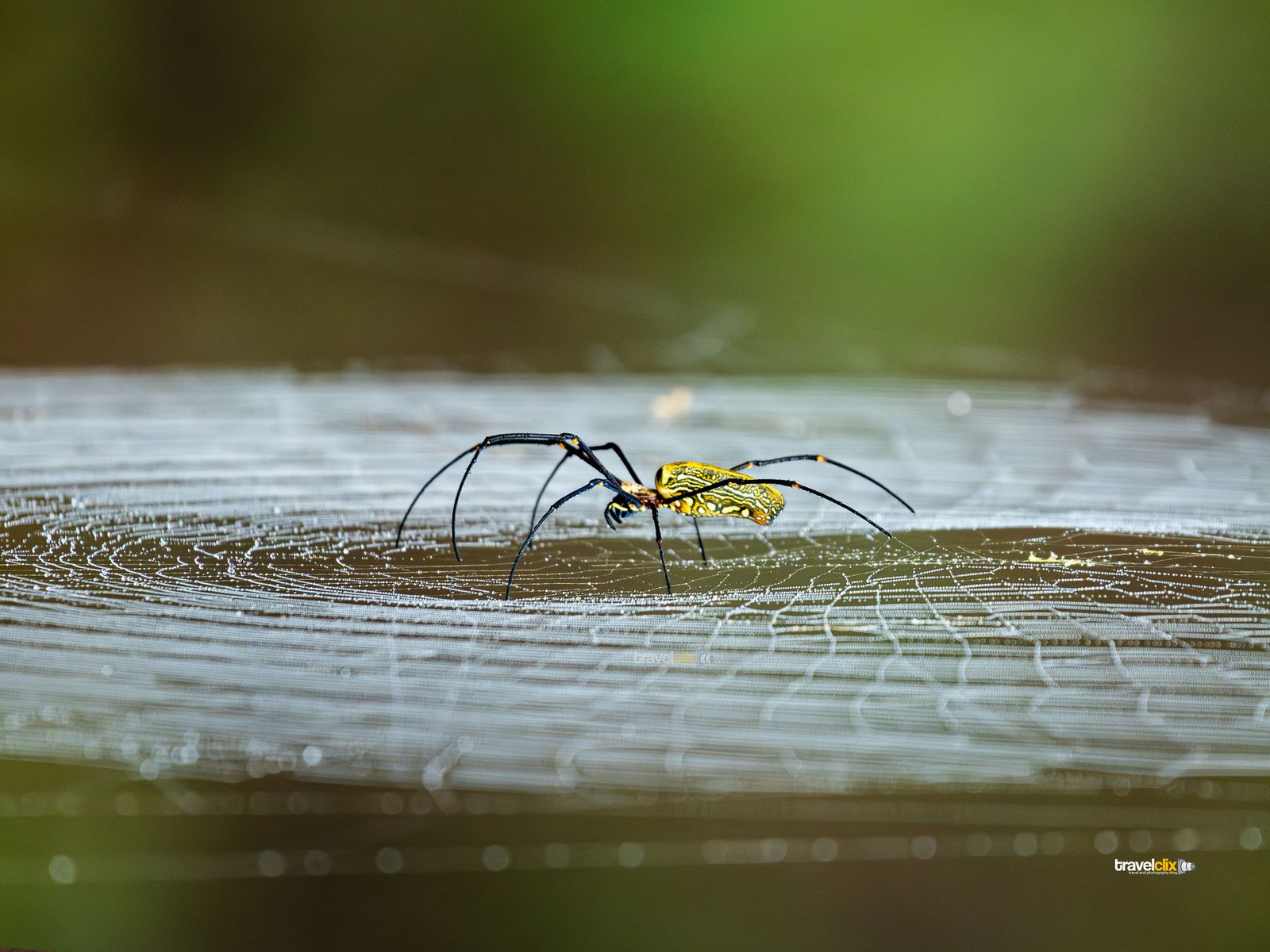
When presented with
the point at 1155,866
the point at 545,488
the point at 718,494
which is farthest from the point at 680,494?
the point at 1155,866

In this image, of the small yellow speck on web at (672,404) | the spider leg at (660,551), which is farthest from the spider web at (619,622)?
the small yellow speck on web at (672,404)

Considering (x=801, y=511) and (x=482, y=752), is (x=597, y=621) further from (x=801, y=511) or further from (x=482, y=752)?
(x=801, y=511)

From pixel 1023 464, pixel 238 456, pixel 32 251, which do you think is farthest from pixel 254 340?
pixel 1023 464

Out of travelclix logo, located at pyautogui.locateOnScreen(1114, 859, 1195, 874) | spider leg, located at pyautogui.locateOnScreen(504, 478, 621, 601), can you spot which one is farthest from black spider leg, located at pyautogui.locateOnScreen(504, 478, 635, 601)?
travelclix logo, located at pyautogui.locateOnScreen(1114, 859, 1195, 874)

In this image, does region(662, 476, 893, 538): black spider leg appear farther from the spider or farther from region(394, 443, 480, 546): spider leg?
region(394, 443, 480, 546): spider leg

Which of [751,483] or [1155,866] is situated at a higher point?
[751,483]

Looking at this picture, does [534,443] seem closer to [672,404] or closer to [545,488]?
[545,488]
